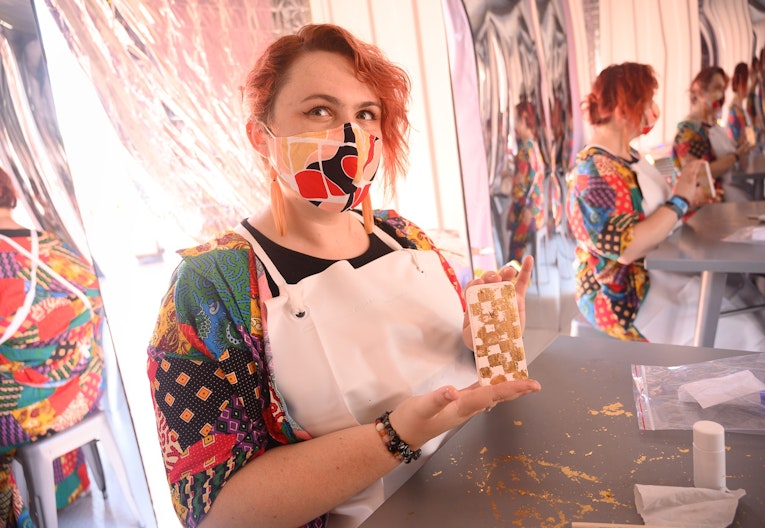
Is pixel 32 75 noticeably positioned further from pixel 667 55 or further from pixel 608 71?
pixel 667 55

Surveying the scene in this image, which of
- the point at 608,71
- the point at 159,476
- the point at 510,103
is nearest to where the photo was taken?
the point at 159,476

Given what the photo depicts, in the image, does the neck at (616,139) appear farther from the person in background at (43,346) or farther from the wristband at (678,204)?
the person in background at (43,346)

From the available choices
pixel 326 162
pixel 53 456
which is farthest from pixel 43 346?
pixel 326 162

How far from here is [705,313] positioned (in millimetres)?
2242

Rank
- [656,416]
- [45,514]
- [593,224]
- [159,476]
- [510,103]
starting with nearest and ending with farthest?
[656,416] → [45,514] → [159,476] → [593,224] → [510,103]

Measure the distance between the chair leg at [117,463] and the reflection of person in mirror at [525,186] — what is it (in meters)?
2.49

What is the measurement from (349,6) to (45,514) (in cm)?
205

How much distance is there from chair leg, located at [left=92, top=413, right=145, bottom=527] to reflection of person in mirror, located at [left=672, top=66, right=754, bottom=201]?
4394 mm

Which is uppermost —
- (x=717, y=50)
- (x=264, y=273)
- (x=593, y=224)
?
(x=717, y=50)

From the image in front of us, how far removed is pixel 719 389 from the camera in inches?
42.6

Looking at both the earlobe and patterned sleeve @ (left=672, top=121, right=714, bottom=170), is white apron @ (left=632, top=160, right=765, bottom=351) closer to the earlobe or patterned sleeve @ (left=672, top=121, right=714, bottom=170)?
the earlobe

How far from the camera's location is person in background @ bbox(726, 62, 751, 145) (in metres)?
4.62

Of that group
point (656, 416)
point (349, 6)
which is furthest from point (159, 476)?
point (349, 6)

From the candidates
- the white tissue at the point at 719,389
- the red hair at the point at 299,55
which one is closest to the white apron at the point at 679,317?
the white tissue at the point at 719,389
